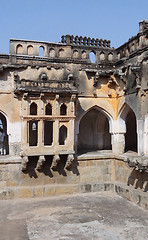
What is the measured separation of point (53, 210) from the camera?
8.31 m

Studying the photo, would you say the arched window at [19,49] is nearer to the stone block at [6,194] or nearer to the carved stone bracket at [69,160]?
the carved stone bracket at [69,160]

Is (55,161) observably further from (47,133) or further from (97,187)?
(47,133)

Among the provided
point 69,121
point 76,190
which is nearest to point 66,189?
point 76,190

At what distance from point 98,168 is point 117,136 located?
5.43 ft

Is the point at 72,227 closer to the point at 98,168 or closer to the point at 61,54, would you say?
the point at 98,168

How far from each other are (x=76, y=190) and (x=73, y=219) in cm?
261

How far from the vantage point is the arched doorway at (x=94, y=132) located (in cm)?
1372

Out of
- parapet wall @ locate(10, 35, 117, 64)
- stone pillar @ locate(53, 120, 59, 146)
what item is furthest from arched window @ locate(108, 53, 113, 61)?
stone pillar @ locate(53, 120, 59, 146)

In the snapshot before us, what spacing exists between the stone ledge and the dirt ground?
24 centimetres

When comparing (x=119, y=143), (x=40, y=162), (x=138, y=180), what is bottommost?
(x=138, y=180)

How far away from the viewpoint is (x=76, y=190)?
10.1 metres

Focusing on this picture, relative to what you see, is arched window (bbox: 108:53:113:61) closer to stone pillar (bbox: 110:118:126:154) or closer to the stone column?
stone pillar (bbox: 110:118:126:154)

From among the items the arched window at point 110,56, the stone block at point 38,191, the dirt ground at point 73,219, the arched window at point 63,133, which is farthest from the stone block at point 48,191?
the arched window at point 110,56

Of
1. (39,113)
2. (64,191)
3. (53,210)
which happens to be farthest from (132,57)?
(53,210)
